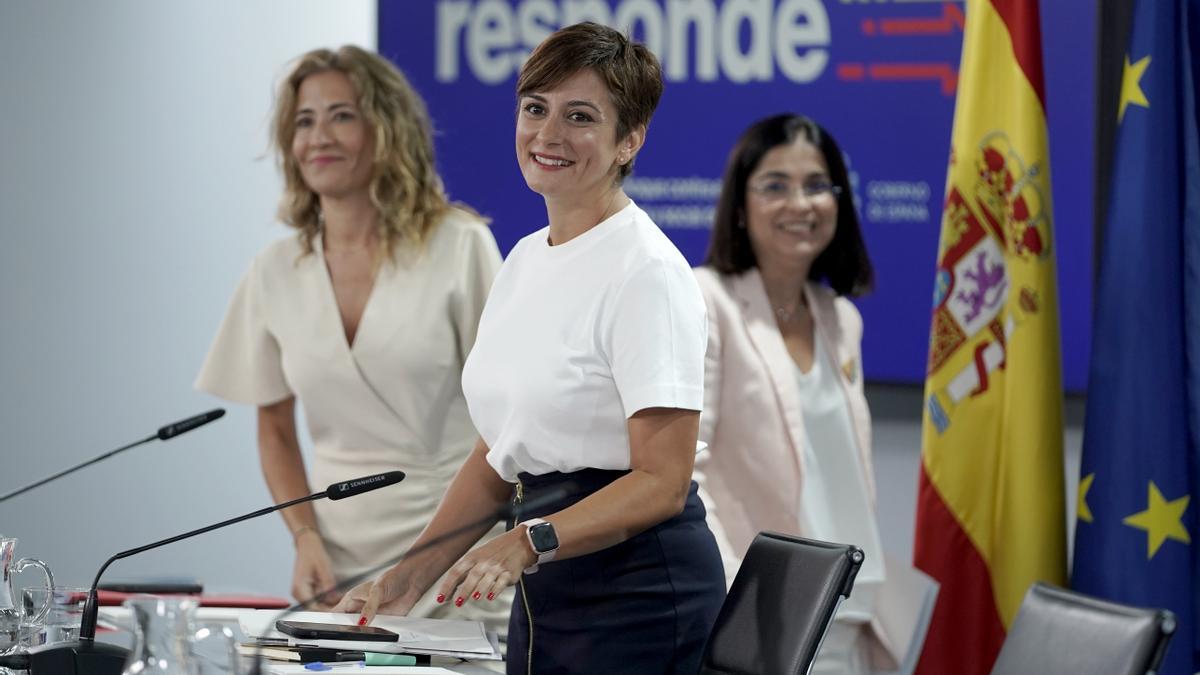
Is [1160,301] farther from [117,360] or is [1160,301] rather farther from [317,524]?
[117,360]

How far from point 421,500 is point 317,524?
0.78ft

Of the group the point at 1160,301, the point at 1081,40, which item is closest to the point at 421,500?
the point at 1160,301

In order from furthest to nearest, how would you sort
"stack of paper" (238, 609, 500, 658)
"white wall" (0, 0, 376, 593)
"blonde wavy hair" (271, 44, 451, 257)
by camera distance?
"white wall" (0, 0, 376, 593), "blonde wavy hair" (271, 44, 451, 257), "stack of paper" (238, 609, 500, 658)

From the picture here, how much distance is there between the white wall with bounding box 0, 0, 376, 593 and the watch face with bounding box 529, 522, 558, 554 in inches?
113

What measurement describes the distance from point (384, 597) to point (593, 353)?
0.43 meters

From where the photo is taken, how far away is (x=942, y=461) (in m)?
3.17

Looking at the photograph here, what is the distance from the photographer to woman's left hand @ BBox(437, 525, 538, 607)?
1.70 metres

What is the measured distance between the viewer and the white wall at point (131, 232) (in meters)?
4.46

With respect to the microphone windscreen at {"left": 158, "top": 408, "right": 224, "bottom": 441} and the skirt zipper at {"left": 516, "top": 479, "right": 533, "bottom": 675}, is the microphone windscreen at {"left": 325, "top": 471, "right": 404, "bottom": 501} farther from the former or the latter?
the microphone windscreen at {"left": 158, "top": 408, "right": 224, "bottom": 441}

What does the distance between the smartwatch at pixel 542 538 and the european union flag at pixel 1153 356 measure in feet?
5.06

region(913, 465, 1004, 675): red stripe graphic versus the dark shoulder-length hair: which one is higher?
the dark shoulder-length hair

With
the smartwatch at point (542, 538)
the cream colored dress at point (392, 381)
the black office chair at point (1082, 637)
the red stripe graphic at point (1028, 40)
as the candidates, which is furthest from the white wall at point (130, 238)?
the black office chair at point (1082, 637)

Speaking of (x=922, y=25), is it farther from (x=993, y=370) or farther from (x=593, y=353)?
(x=593, y=353)

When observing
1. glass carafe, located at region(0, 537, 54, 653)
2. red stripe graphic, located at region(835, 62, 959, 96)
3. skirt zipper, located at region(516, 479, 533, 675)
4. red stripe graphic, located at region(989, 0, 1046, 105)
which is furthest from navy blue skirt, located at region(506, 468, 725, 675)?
red stripe graphic, located at region(835, 62, 959, 96)
